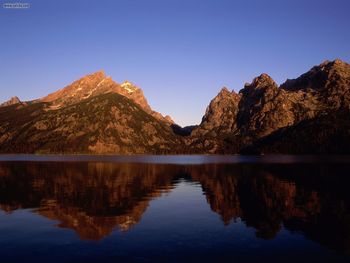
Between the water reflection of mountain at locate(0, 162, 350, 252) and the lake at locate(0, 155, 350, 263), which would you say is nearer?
the lake at locate(0, 155, 350, 263)

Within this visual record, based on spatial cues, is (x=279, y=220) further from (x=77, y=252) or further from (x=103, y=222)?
(x=77, y=252)

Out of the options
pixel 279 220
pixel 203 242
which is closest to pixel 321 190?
pixel 279 220

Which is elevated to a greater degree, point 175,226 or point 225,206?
point 225,206

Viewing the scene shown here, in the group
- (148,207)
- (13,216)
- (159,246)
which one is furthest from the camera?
(148,207)

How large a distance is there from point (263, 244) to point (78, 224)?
24.6m

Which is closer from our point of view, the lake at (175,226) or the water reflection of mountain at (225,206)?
the lake at (175,226)

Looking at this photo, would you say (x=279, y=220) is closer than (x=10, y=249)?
No

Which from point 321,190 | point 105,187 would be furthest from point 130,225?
point 321,190

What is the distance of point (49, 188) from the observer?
92.4m

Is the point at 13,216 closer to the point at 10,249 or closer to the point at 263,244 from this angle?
the point at 10,249

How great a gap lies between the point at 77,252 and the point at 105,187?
58563 millimetres

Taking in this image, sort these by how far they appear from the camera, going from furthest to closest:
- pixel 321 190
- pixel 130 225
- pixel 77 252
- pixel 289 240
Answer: pixel 321 190 → pixel 130 225 → pixel 289 240 → pixel 77 252

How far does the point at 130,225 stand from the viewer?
4972cm

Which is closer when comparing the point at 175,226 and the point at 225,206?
the point at 175,226
